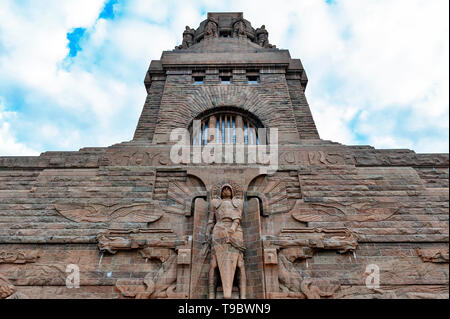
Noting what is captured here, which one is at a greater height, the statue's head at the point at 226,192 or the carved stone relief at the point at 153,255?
the statue's head at the point at 226,192

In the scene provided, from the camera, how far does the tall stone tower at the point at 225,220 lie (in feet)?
23.3

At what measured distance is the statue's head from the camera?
8.24 metres

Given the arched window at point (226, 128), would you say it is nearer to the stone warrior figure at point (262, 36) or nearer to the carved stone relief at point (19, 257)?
the carved stone relief at point (19, 257)

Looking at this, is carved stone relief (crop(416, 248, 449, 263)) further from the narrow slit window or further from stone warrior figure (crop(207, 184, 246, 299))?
the narrow slit window

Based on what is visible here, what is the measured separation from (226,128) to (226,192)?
14.0 feet

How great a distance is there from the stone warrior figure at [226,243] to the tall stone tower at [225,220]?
0.11ft

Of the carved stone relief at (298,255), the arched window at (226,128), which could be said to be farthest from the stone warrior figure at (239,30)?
the carved stone relief at (298,255)

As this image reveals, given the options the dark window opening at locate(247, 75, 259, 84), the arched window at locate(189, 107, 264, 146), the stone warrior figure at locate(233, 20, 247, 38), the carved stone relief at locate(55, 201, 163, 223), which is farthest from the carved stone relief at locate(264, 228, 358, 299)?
the stone warrior figure at locate(233, 20, 247, 38)

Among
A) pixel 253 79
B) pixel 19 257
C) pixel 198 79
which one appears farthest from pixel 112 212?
pixel 253 79

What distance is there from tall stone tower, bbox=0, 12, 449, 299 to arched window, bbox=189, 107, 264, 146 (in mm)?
394

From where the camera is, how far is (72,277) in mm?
7254

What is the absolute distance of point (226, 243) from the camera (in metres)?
7.11
